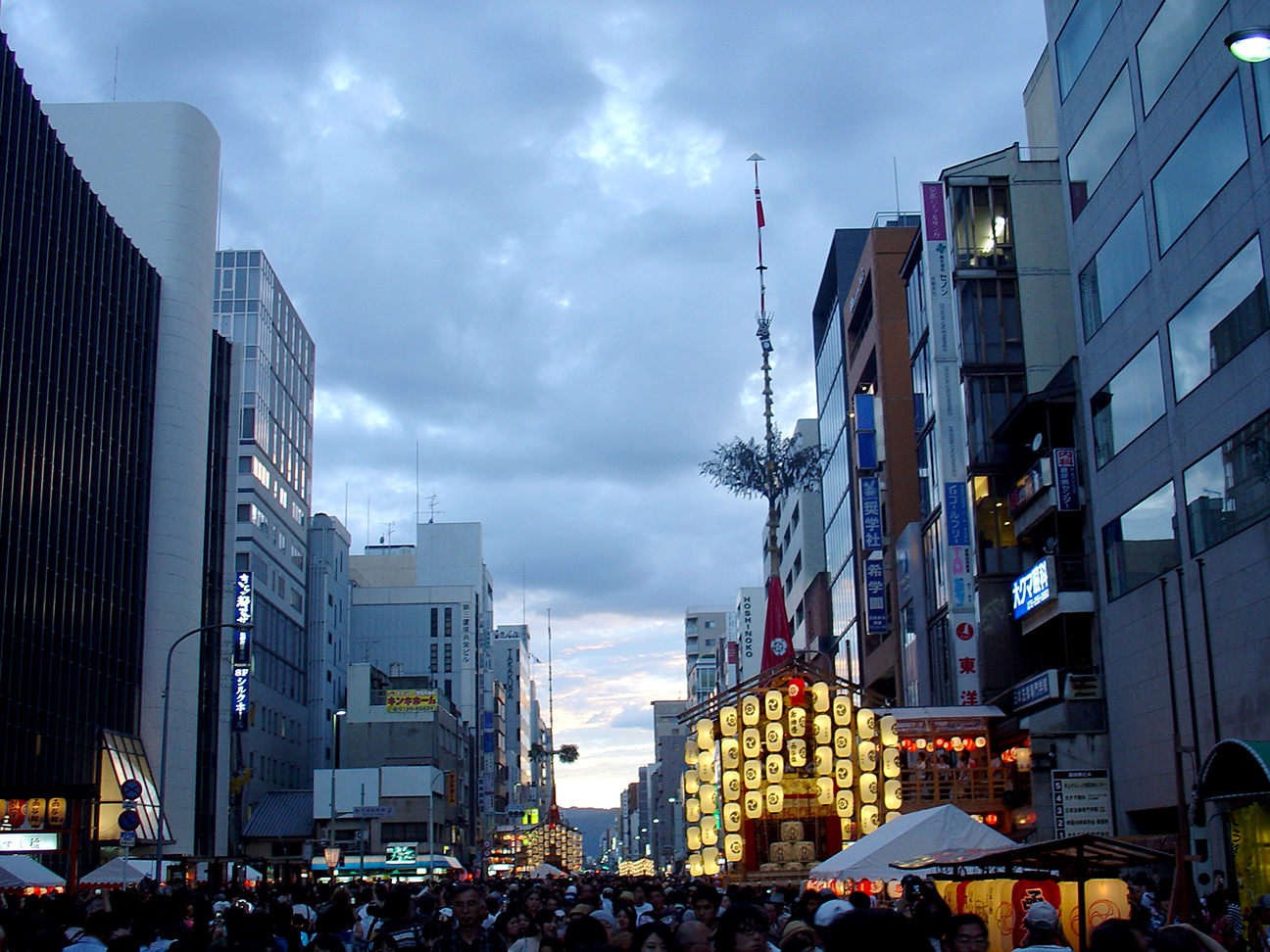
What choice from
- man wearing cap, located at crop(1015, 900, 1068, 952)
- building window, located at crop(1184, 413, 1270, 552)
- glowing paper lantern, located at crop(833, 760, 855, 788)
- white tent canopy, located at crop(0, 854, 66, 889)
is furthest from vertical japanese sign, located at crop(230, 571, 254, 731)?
man wearing cap, located at crop(1015, 900, 1068, 952)

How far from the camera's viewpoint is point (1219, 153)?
91.1ft

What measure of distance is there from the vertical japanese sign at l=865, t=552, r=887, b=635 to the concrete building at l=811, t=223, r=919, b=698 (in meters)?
0.04

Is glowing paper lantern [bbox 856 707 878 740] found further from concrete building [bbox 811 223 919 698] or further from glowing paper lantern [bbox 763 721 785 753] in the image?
concrete building [bbox 811 223 919 698]

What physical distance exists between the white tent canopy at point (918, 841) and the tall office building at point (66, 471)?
24.2 m

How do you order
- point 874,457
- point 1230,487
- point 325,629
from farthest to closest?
1. point 325,629
2. point 874,457
3. point 1230,487

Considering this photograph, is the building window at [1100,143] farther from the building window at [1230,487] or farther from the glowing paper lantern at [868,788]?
the glowing paper lantern at [868,788]

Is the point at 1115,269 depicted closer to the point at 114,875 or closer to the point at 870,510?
the point at 870,510

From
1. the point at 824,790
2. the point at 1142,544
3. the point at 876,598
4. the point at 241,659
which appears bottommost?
the point at 824,790

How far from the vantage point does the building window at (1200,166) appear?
88.5ft

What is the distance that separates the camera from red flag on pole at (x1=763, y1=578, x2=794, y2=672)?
136 feet

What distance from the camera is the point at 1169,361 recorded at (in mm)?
30812

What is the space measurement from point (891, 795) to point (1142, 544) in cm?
872

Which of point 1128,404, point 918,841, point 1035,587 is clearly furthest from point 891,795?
point 918,841

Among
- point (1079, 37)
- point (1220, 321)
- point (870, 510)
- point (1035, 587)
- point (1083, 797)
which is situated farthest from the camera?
point (870, 510)
